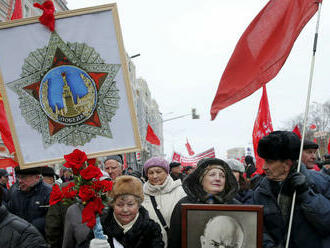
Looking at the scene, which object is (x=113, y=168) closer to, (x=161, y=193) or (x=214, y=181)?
(x=161, y=193)

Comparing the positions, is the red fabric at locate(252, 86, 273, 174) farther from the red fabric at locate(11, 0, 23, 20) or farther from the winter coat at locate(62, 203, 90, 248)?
the red fabric at locate(11, 0, 23, 20)

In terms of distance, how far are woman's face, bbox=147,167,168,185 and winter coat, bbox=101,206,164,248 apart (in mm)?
1016

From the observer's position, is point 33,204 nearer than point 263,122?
Yes

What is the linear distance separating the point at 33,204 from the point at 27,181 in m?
0.33

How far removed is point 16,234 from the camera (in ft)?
8.51

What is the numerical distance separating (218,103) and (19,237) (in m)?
2.06

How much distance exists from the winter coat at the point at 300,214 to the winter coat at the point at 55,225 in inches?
93.0

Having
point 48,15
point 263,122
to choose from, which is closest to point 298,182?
point 48,15

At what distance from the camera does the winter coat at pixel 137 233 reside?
3.05 meters

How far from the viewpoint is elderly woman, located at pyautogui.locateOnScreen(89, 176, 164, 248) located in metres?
3.06

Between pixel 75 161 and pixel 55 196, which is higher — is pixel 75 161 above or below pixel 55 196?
above

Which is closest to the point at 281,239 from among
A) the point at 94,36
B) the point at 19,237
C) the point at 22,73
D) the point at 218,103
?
the point at 218,103

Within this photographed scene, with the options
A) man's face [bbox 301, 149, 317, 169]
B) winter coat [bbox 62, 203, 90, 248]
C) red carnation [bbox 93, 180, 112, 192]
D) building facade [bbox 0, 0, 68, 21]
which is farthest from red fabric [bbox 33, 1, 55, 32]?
man's face [bbox 301, 149, 317, 169]

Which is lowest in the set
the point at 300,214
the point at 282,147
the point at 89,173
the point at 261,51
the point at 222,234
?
the point at 222,234
